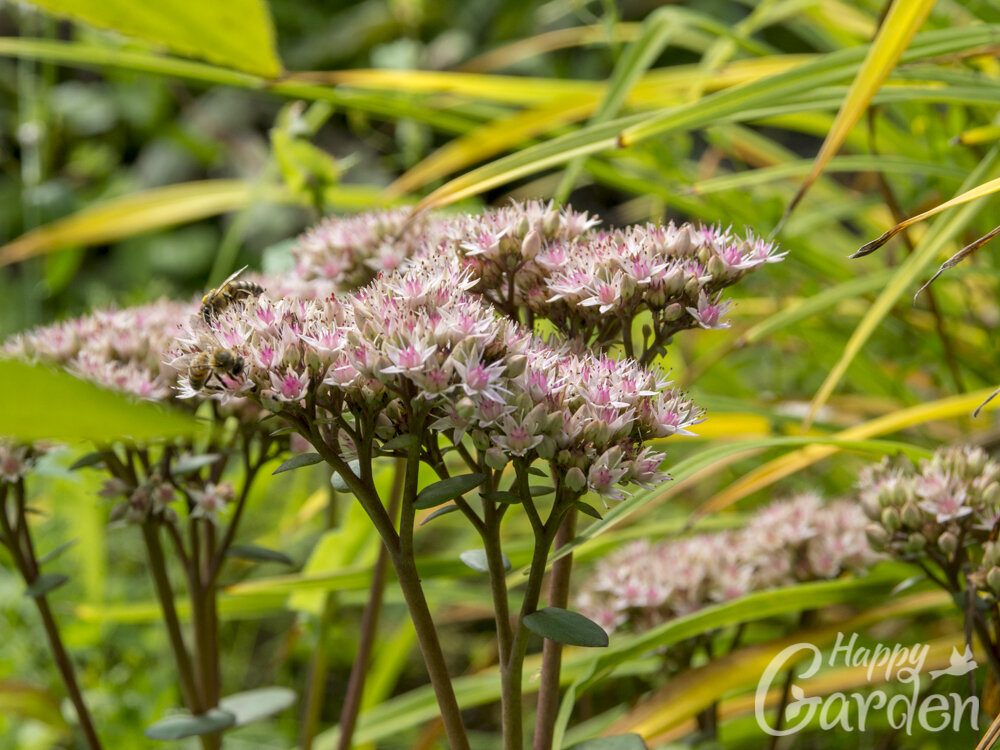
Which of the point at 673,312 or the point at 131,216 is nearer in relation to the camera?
the point at 673,312

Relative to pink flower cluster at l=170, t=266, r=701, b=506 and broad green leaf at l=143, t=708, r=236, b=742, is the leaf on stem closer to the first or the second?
pink flower cluster at l=170, t=266, r=701, b=506

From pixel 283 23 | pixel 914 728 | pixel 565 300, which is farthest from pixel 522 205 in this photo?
pixel 283 23

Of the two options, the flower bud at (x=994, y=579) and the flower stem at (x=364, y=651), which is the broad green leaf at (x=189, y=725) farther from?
the flower bud at (x=994, y=579)

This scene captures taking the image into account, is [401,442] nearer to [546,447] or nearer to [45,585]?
[546,447]

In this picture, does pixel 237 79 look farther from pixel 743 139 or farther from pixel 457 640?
pixel 457 640

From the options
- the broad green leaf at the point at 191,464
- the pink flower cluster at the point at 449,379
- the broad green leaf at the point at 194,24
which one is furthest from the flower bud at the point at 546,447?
the broad green leaf at the point at 194,24

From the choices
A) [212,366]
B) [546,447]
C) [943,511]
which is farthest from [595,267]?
[943,511]
